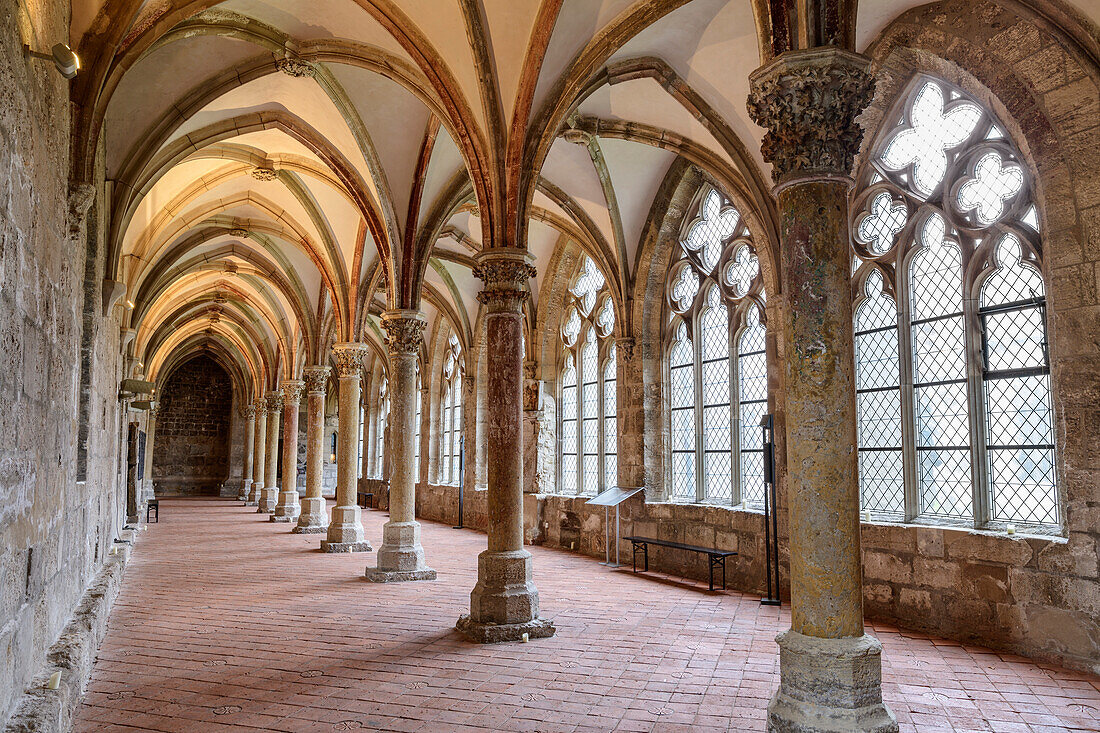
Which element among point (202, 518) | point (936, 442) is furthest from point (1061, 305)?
point (202, 518)

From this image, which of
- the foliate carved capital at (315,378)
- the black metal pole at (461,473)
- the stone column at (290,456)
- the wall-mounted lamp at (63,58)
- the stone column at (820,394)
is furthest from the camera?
the stone column at (290,456)

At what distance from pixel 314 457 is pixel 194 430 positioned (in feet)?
69.4

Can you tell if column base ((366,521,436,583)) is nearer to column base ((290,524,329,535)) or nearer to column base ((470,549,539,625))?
column base ((470,549,539,625))

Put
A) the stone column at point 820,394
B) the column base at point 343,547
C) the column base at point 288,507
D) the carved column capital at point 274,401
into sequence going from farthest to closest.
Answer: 1. the carved column capital at point 274,401
2. the column base at point 288,507
3. the column base at point 343,547
4. the stone column at point 820,394

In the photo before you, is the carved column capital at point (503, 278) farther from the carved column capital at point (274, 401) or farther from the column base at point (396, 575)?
the carved column capital at point (274, 401)

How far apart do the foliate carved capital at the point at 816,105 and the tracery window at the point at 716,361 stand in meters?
5.45

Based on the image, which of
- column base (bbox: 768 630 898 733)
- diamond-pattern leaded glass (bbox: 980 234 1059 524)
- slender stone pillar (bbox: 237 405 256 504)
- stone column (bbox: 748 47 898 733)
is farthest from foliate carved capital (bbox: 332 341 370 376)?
slender stone pillar (bbox: 237 405 256 504)

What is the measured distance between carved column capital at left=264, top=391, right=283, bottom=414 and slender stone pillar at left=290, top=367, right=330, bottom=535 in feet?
24.5

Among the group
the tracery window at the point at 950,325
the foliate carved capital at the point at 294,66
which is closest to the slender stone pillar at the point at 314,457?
the foliate carved capital at the point at 294,66

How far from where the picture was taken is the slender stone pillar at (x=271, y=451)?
21.9 meters

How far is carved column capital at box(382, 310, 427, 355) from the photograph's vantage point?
9555mm

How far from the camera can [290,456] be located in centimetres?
1723

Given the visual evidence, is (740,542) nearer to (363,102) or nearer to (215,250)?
(363,102)

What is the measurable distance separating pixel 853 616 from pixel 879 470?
14.7 feet
